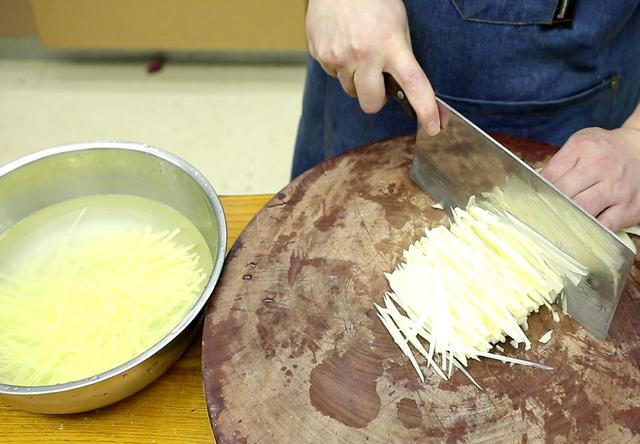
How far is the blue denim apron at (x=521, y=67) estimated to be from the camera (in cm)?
116

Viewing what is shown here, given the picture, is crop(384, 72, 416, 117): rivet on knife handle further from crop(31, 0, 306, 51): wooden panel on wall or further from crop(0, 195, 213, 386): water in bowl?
crop(31, 0, 306, 51): wooden panel on wall

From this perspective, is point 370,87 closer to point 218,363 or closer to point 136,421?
point 218,363

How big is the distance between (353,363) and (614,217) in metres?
0.48

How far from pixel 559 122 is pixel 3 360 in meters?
1.10

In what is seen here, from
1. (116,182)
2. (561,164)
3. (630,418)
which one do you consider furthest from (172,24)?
(630,418)

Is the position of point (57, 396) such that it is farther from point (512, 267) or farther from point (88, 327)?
point (512, 267)

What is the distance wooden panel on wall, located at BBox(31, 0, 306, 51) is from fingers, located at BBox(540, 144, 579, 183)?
74.1 inches

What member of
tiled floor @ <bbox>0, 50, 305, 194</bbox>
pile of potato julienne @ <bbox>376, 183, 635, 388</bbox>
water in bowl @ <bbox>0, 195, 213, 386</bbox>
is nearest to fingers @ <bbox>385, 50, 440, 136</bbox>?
pile of potato julienne @ <bbox>376, 183, 635, 388</bbox>

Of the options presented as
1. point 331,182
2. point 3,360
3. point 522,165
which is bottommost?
point 3,360

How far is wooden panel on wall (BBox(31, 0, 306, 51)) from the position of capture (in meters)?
2.76

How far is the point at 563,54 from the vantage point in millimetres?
1208

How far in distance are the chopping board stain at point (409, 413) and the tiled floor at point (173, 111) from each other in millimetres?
1771

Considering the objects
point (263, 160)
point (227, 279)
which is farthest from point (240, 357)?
point (263, 160)

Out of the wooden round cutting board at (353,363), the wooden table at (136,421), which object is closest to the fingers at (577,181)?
the wooden round cutting board at (353,363)
